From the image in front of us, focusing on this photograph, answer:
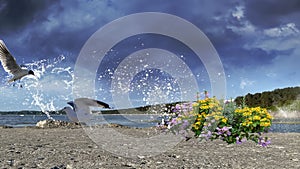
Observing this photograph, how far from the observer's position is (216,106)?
32.2 feet

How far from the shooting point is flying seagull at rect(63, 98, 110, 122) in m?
6.38

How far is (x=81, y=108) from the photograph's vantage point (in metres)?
6.60

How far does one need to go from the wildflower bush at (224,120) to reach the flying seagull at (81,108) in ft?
13.2

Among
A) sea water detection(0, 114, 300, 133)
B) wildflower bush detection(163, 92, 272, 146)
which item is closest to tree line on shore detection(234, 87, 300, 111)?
sea water detection(0, 114, 300, 133)

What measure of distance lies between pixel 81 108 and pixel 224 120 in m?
4.71

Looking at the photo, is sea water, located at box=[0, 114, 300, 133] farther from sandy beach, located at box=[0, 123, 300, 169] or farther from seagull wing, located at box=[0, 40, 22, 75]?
seagull wing, located at box=[0, 40, 22, 75]

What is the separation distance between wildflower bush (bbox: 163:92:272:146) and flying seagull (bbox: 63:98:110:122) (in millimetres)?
4016

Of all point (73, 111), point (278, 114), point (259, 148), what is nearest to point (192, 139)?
point (259, 148)

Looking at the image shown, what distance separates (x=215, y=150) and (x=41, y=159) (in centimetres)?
465

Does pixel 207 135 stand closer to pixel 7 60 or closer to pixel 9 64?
pixel 9 64

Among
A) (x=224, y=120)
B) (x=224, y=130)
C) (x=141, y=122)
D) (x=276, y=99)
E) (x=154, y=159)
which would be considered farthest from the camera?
(x=276, y=99)

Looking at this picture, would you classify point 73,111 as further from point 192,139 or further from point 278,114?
point 278,114

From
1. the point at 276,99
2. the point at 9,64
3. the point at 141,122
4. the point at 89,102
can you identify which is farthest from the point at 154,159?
the point at 276,99

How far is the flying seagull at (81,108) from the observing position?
6383 millimetres
